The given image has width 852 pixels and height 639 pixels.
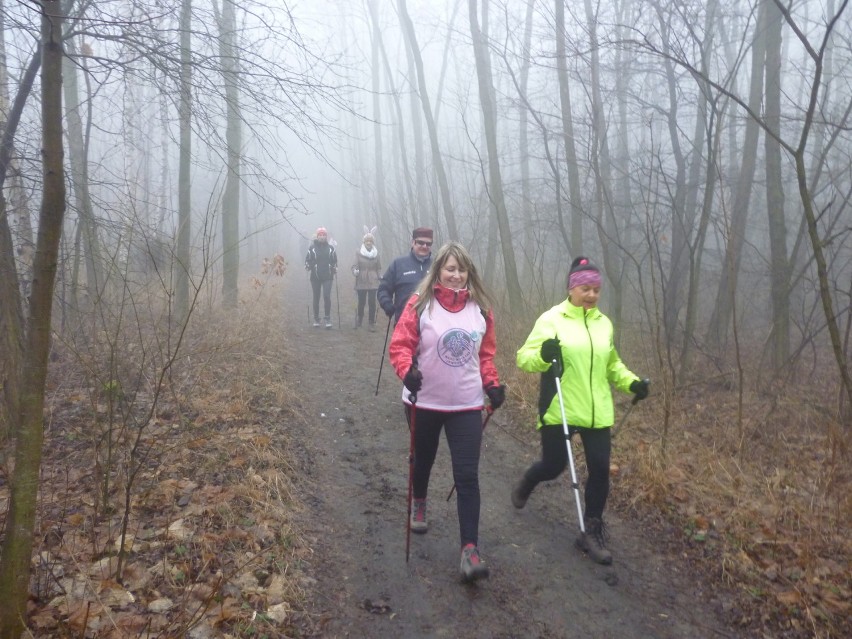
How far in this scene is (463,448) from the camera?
3604 mm

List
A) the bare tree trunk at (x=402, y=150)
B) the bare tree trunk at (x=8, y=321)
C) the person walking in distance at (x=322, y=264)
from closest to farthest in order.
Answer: the bare tree trunk at (x=8, y=321)
the person walking in distance at (x=322, y=264)
the bare tree trunk at (x=402, y=150)

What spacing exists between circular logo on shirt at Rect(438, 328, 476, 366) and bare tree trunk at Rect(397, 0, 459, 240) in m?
9.79

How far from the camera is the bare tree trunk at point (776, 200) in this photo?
25.8 ft

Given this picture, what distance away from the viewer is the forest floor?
3117 mm

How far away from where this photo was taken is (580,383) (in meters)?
3.85

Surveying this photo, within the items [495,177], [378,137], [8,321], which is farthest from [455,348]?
[378,137]

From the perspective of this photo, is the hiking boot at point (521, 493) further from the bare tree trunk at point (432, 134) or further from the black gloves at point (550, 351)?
the bare tree trunk at point (432, 134)

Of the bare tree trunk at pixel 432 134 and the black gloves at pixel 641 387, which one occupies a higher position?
the bare tree trunk at pixel 432 134

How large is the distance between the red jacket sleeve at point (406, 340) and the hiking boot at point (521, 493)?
1.45 metres

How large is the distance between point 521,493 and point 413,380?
5.18ft

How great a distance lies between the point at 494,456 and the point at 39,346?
426 centimetres

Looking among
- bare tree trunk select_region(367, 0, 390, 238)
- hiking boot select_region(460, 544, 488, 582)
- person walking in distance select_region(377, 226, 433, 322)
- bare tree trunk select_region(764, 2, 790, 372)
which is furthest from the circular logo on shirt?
bare tree trunk select_region(367, 0, 390, 238)

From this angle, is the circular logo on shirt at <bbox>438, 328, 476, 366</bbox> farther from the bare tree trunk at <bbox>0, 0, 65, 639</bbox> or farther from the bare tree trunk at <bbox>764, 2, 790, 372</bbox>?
the bare tree trunk at <bbox>764, 2, 790, 372</bbox>

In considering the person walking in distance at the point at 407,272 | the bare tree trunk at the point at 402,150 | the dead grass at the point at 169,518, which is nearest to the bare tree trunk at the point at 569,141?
the person walking in distance at the point at 407,272
